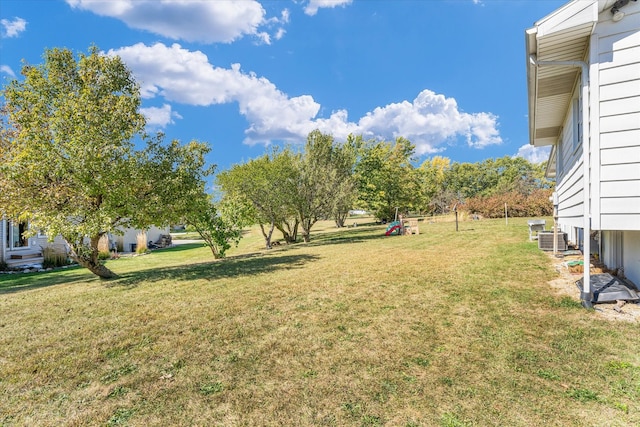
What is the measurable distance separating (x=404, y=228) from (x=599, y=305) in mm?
14185

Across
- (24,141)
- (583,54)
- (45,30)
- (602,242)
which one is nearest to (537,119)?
(602,242)

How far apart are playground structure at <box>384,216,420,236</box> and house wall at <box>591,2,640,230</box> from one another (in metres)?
13.9

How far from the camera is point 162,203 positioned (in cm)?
838

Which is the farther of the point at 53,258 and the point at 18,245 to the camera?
the point at 18,245

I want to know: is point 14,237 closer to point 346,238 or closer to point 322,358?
point 346,238

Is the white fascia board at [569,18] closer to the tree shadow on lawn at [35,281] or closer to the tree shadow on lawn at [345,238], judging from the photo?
the tree shadow on lawn at [35,281]

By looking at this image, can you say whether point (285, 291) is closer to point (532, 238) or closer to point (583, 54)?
point (583, 54)

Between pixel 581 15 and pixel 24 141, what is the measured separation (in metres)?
10.9

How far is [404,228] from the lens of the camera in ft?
61.8

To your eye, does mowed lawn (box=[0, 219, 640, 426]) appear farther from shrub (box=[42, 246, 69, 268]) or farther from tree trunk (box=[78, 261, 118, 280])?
shrub (box=[42, 246, 69, 268])

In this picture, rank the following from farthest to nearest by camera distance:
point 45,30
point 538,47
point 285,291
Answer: point 45,30, point 285,291, point 538,47

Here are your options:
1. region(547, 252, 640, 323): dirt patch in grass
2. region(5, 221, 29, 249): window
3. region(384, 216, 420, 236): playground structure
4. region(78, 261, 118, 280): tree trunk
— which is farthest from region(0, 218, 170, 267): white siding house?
region(547, 252, 640, 323): dirt patch in grass

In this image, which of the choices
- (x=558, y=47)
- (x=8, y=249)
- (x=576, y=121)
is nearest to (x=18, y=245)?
(x=8, y=249)

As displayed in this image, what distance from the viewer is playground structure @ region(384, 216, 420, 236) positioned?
726 inches
